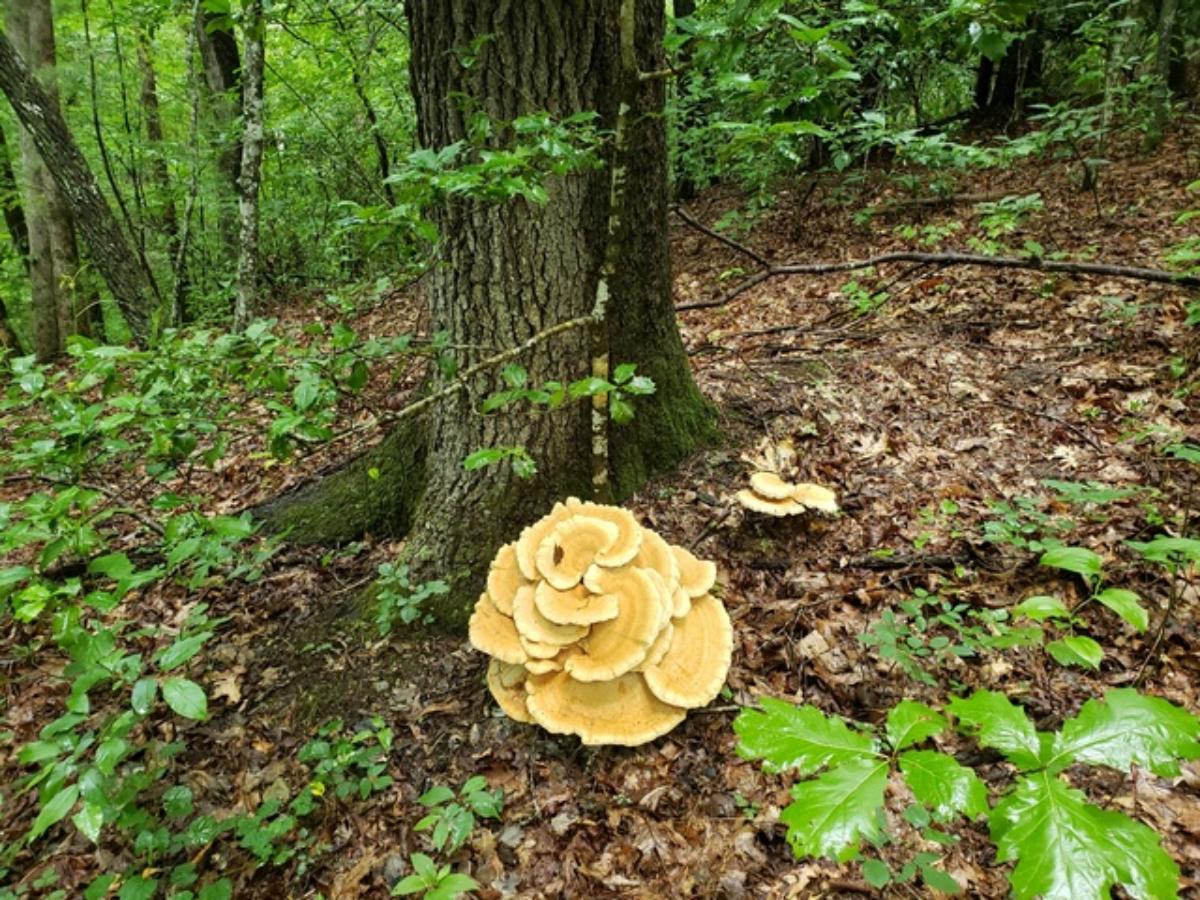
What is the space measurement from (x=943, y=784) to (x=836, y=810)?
28cm

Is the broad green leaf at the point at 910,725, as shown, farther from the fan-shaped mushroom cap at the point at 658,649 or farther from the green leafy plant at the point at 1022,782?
the fan-shaped mushroom cap at the point at 658,649

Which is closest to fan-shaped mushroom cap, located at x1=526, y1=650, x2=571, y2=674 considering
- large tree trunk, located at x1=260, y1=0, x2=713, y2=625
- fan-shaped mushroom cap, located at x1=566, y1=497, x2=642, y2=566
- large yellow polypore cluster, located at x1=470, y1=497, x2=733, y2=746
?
large yellow polypore cluster, located at x1=470, y1=497, x2=733, y2=746

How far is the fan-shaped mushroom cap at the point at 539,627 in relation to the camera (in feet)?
8.62

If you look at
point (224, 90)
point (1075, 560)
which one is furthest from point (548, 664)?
point (224, 90)

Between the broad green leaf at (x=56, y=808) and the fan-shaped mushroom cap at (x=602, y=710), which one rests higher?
the broad green leaf at (x=56, y=808)

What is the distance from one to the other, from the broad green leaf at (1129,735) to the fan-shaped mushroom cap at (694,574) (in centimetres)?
159

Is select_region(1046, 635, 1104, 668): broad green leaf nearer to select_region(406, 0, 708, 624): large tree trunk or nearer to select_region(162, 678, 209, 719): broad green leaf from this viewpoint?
select_region(406, 0, 708, 624): large tree trunk

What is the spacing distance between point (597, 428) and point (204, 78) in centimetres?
1612

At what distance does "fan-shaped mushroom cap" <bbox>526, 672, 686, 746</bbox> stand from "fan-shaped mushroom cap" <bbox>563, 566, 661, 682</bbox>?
0.50 feet

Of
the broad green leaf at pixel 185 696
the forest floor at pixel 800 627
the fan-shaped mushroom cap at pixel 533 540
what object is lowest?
the forest floor at pixel 800 627

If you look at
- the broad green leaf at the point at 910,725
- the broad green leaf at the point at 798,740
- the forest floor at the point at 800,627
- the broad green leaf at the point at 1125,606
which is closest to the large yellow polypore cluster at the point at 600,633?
the forest floor at the point at 800,627

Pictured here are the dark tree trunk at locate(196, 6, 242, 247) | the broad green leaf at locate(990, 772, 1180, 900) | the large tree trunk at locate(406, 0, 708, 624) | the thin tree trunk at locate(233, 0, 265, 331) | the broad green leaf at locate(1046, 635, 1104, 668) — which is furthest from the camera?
the dark tree trunk at locate(196, 6, 242, 247)

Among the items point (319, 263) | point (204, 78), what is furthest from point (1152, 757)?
point (204, 78)

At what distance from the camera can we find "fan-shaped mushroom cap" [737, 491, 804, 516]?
3.36 meters
